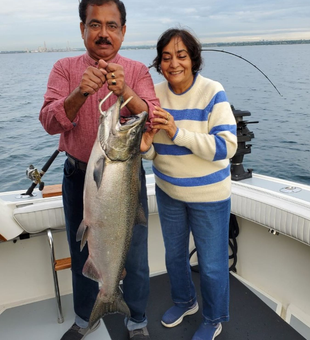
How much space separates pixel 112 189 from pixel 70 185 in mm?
622

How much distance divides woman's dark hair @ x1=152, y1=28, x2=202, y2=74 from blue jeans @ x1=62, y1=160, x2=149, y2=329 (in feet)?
2.67

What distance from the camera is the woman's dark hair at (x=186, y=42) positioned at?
224cm

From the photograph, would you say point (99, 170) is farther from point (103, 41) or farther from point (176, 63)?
point (176, 63)

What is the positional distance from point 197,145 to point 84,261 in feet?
3.91

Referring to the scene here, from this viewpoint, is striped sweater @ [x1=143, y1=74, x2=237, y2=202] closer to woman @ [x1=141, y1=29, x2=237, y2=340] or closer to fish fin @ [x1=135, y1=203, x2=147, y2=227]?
woman @ [x1=141, y1=29, x2=237, y2=340]

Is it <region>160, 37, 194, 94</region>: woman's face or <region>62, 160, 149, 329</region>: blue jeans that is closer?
<region>160, 37, 194, 94</region>: woman's face

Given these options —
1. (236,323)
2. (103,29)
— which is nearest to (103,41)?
(103,29)

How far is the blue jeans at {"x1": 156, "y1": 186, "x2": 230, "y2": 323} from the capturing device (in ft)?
7.92

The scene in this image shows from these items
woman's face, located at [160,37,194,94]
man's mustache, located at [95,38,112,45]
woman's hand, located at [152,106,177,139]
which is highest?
man's mustache, located at [95,38,112,45]

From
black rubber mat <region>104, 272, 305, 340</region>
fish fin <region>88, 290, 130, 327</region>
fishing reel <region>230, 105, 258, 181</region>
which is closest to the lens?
fish fin <region>88, 290, 130, 327</region>

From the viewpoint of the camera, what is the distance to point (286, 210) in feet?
9.15

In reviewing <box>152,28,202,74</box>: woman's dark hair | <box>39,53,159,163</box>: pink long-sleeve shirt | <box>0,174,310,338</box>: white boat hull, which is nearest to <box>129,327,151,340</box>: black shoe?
<box>0,174,310,338</box>: white boat hull

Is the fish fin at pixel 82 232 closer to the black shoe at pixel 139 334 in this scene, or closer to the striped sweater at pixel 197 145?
the striped sweater at pixel 197 145

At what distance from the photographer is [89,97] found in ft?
7.06
